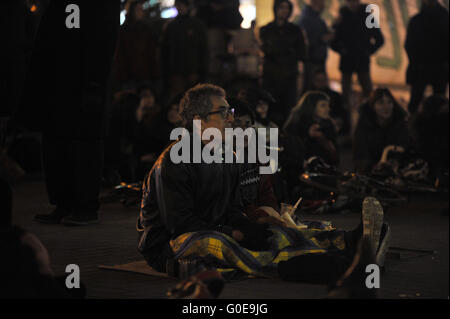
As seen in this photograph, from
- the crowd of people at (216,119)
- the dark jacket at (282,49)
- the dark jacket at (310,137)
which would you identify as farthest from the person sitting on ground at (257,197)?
the dark jacket at (282,49)

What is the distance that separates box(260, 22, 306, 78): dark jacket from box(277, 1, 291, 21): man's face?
107 millimetres

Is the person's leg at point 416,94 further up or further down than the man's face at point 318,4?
further down

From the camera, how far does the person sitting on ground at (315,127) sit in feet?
33.2

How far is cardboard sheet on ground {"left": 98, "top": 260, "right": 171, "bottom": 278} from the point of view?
5.53 meters

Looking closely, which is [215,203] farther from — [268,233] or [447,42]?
[447,42]

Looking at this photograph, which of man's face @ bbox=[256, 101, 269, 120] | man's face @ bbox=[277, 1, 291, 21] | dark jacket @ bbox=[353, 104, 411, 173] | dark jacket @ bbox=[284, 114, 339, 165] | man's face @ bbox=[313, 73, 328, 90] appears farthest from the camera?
man's face @ bbox=[313, 73, 328, 90]

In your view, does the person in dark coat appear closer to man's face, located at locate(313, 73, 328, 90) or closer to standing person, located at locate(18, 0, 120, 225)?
man's face, located at locate(313, 73, 328, 90)

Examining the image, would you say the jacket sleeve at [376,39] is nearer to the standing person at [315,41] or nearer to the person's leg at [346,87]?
the person's leg at [346,87]

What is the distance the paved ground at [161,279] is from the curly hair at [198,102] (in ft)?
3.27

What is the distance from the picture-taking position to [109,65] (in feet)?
25.2

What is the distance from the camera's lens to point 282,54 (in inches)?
481

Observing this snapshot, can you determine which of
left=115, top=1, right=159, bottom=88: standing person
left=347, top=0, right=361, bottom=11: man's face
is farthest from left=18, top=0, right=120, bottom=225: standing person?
left=347, top=0, right=361, bottom=11: man's face

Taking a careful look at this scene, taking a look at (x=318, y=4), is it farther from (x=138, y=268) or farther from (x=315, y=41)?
(x=138, y=268)
